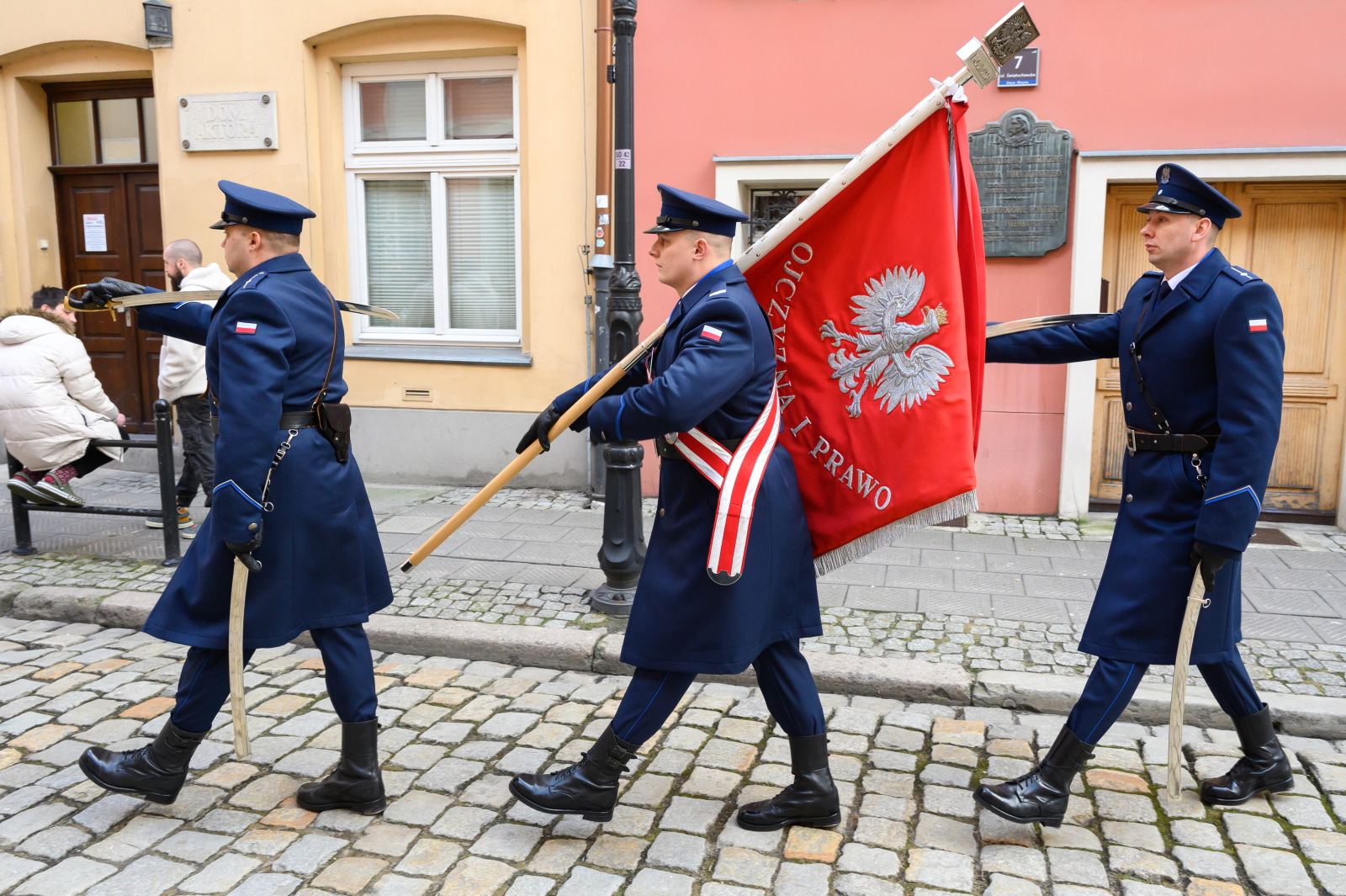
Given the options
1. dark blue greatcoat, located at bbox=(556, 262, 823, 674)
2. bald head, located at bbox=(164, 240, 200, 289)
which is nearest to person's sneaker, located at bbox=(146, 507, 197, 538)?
bald head, located at bbox=(164, 240, 200, 289)

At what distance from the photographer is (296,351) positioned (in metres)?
3.24

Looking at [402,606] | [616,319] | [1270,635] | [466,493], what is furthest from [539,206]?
[1270,635]

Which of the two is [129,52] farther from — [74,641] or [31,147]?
[74,641]

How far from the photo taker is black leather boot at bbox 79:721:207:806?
3.35 meters

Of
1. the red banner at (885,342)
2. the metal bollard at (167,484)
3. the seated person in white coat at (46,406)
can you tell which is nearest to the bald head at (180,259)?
the seated person in white coat at (46,406)

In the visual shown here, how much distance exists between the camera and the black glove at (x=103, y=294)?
3688 millimetres

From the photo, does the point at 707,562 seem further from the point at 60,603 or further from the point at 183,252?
the point at 183,252

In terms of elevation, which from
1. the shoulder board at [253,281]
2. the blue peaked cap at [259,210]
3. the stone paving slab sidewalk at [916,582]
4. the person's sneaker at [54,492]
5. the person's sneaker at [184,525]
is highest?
the blue peaked cap at [259,210]

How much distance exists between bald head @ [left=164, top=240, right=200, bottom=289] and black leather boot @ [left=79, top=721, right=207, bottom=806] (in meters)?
4.30

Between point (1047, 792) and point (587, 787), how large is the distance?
4.59 ft

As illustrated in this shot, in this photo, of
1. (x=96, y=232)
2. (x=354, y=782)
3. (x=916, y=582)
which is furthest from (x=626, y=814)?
(x=96, y=232)

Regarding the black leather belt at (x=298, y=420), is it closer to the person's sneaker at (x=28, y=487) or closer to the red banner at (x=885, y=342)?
the red banner at (x=885, y=342)

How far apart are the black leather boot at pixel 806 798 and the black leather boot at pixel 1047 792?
476 mm

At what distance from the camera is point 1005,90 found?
7.12 m
